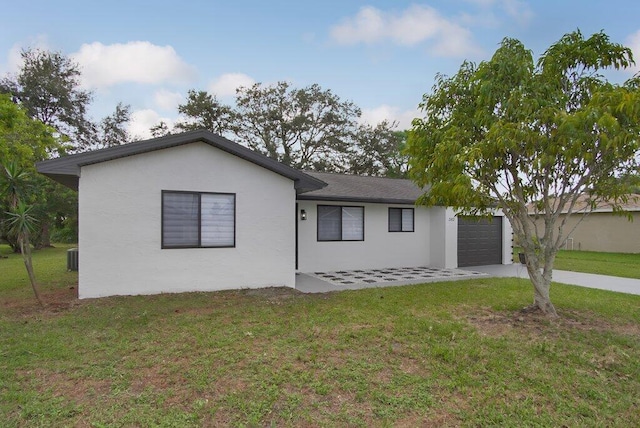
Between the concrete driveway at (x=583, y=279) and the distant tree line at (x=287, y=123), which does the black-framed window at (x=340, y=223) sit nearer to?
the concrete driveway at (x=583, y=279)

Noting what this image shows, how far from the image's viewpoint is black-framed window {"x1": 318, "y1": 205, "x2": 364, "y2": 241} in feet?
36.5

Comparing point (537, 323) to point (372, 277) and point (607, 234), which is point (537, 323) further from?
point (607, 234)

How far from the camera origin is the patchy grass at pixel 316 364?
2.93 metres

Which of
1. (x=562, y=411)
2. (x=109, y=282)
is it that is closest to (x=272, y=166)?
(x=109, y=282)

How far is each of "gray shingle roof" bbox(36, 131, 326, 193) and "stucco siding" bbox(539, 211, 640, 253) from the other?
16308 millimetres

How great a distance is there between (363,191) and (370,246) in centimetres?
194

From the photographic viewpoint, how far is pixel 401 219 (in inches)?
488

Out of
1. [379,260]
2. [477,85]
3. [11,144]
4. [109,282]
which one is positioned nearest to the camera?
[477,85]

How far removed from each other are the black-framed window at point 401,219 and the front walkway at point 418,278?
1.44 m

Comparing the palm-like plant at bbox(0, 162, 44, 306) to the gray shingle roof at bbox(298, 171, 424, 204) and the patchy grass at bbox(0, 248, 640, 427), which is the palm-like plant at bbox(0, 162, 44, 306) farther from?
the gray shingle roof at bbox(298, 171, 424, 204)

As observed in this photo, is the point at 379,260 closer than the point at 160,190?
No

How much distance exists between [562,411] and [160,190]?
7.42m

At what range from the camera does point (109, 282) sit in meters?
7.04

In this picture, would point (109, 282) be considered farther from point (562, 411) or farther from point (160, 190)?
point (562, 411)
